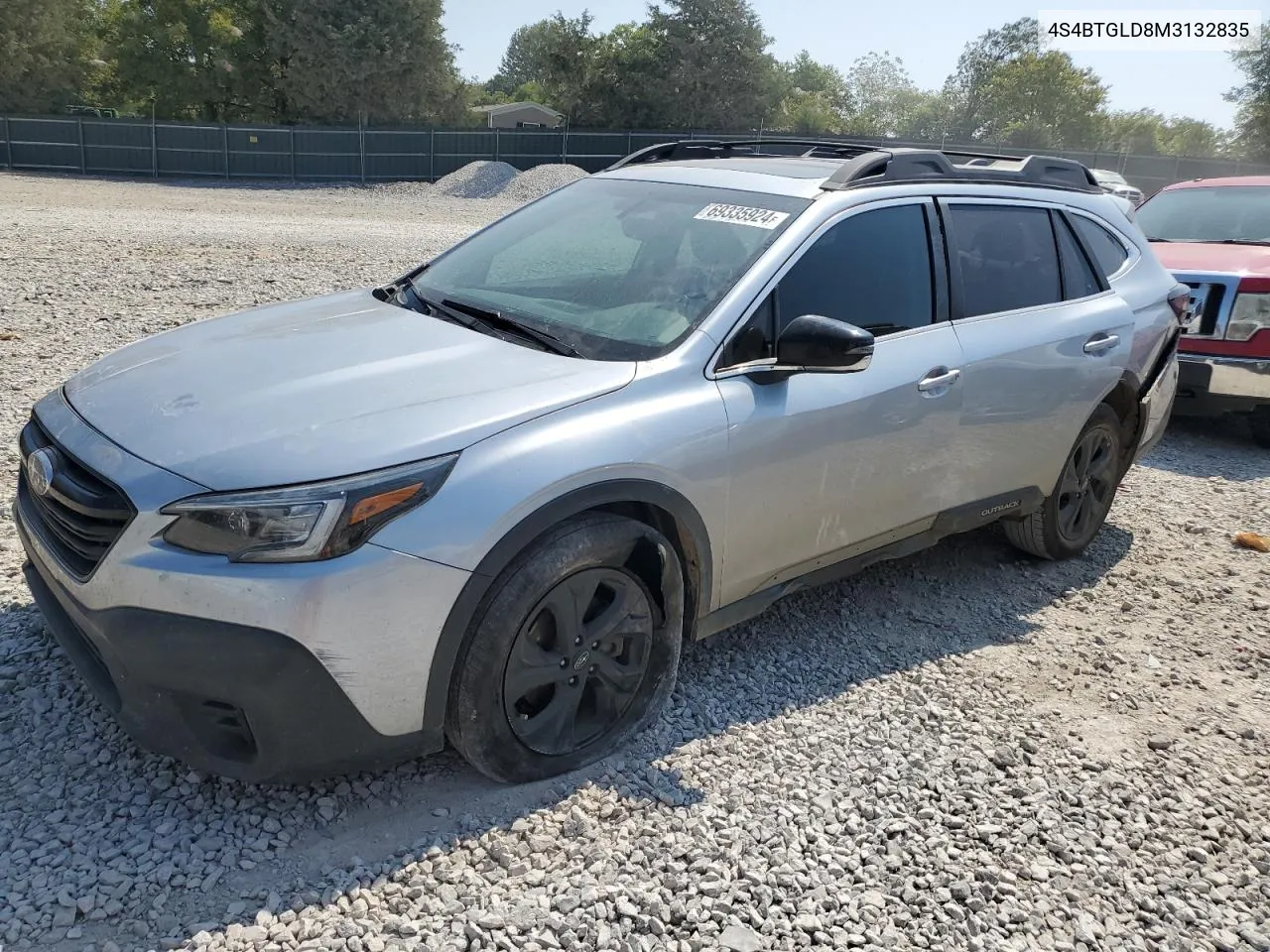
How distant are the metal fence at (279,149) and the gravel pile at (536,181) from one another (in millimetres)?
3430

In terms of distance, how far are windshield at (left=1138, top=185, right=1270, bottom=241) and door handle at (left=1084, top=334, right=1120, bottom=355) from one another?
15.8 feet

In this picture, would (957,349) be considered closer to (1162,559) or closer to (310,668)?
(1162,559)

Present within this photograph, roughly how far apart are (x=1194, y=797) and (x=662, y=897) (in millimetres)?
1899

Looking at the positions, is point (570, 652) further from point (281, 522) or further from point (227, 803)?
point (227, 803)

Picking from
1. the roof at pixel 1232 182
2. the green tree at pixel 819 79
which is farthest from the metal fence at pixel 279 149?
the green tree at pixel 819 79

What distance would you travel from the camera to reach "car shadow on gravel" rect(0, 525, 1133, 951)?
2615 millimetres

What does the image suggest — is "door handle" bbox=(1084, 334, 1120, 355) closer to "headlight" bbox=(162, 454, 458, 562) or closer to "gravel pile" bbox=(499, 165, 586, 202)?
"headlight" bbox=(162, 454, 458, 562)

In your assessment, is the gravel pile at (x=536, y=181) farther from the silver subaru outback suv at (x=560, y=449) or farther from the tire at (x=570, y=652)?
the tire at (x=570, y=652)

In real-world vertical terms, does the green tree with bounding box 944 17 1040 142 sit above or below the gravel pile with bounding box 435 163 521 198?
above

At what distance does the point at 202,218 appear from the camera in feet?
60.6

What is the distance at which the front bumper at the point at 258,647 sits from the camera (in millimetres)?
2539

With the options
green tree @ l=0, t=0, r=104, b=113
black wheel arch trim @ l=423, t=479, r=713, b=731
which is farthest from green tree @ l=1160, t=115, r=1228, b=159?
black wheel arch trim @ l=423, t=479, r=713, b=731

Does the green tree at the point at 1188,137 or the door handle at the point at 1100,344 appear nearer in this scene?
the door handle at the point at 1100,344

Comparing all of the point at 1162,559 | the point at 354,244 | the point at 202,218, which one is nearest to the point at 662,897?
the point at 1162,559
